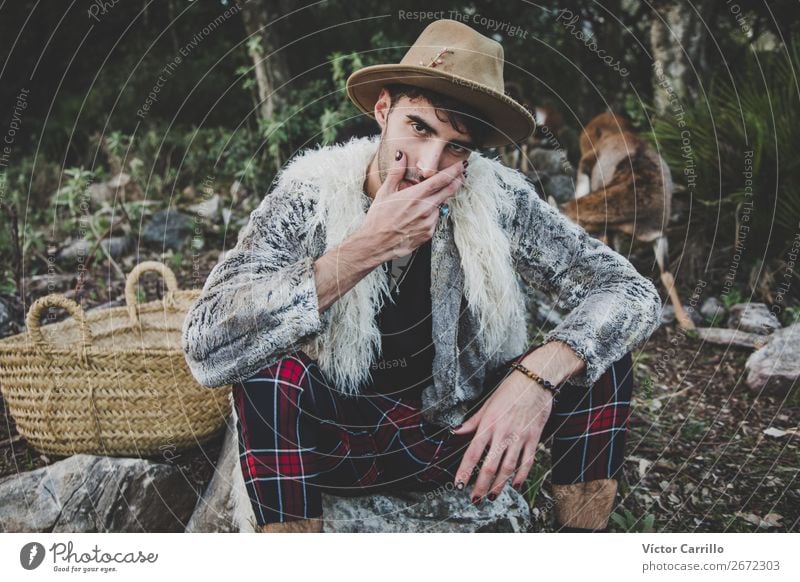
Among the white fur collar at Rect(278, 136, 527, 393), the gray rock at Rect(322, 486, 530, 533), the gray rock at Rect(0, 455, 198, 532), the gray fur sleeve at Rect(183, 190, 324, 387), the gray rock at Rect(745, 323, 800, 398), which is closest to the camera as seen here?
the gray fur sleeve at Rect(183, 190, 324, 387)

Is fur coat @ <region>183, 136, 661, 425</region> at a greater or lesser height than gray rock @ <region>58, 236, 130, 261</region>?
lesser

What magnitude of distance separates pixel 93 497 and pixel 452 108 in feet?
4.90

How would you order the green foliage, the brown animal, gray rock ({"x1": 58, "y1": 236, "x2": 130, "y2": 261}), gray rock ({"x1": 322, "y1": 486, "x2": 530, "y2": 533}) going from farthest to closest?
1. gray rock ({"x1": 58, "y1": 236, "x2": 130, "y2": 261})
2. the brown animal
3. the green foliage
4. gray rock ({"x1": 322, "y1": 486, "x2": 530, "y2": 533})

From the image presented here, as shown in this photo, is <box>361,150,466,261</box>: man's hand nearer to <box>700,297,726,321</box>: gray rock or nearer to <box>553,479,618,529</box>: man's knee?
<box>553,479,618,529</box>: man's knee

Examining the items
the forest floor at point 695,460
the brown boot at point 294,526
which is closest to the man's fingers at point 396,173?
the brown boot at point 294,526

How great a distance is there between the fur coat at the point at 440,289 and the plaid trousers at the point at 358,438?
5 cm

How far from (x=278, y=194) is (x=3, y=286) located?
2324 mm

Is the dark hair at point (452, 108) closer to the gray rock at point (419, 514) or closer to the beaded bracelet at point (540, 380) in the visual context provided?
the beaded bracelet at point (540, 380)

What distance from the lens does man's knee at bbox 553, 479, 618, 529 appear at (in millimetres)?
1481

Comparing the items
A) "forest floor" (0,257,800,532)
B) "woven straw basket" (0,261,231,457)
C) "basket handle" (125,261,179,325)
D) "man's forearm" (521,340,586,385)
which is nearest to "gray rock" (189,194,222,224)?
"basket handle" (125,261,179,325)

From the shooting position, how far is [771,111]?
9.94 feet

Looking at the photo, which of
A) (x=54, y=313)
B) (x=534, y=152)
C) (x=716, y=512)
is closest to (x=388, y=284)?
(x=716, y=512)

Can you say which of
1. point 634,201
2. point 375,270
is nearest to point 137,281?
point 375,270

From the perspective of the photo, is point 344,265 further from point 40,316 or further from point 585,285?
point 40,316
